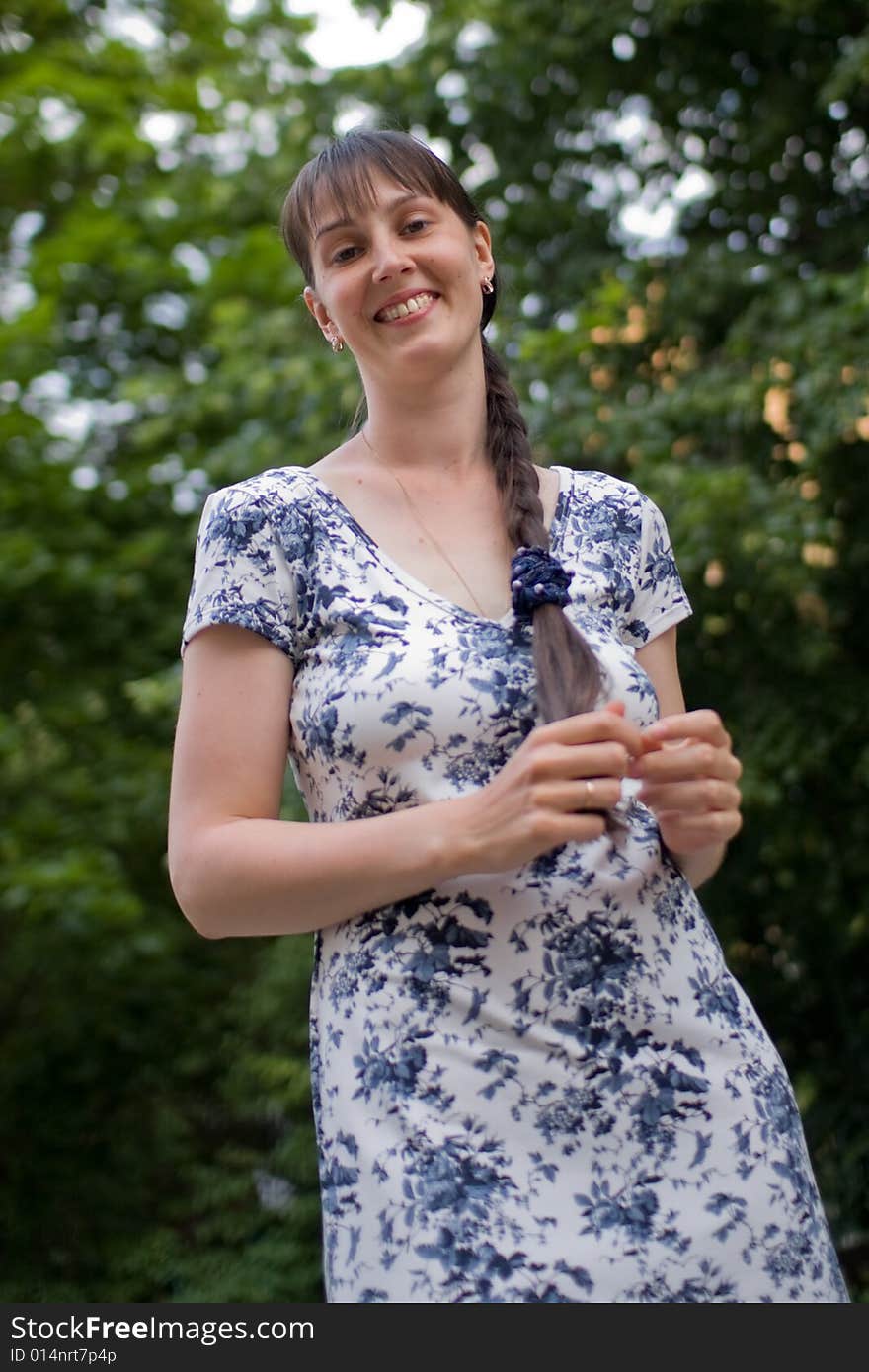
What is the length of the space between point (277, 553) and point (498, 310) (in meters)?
2.95

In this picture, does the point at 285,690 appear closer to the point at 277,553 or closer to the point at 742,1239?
the point at 277,553

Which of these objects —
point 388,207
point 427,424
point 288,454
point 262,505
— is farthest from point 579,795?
point 288,454

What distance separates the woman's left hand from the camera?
56.9 inches

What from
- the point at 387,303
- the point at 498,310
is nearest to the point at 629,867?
the point at 387,303

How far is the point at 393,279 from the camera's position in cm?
166

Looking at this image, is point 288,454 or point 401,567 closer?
point 401,567

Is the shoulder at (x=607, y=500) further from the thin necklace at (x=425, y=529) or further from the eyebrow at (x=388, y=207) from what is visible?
the eyebrow at (x=388, y=207)

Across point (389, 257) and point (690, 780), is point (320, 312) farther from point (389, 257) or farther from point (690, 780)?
point (690, 780)

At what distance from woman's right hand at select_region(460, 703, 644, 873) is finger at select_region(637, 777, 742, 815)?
12 cm

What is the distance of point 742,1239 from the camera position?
1459 mm

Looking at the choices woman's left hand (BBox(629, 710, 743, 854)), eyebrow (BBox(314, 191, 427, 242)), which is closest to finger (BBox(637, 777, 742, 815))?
woman's left hand (BBox(629, 710, 743, 854))

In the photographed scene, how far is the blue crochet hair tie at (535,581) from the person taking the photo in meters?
1.54

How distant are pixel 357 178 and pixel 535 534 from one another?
473 millimetres

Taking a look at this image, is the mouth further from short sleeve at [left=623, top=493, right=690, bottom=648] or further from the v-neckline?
short sleeve at [left=623, top=493, right=690, bottom=648]
